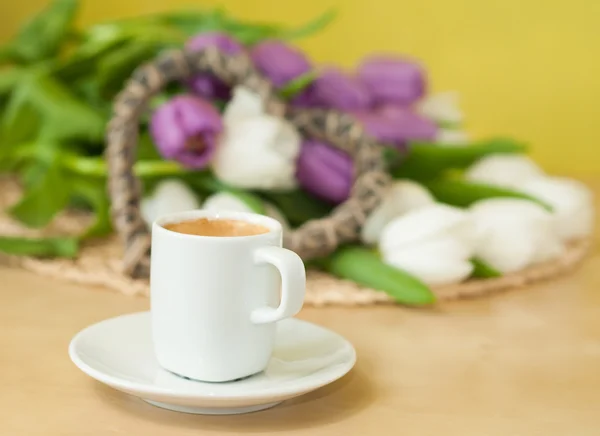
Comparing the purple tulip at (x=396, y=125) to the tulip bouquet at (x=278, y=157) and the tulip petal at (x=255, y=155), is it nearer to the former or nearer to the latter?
the tulip bouquet at (x=278, y=157)

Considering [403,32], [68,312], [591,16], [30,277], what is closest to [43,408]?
[68,312]

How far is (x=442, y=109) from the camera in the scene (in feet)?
3.71

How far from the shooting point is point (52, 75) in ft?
3.32

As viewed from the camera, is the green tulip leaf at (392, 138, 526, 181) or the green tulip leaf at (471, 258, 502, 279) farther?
the green tulip leaf at (392, 138, 526, 181)

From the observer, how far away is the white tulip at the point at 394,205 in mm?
826

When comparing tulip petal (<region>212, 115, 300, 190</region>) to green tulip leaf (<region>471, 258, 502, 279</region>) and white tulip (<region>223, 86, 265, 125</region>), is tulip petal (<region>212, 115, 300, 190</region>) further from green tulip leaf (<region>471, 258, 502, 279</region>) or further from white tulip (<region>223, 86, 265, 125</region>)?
green tulip leaf (<region>471, 258, 502, 279</region>)

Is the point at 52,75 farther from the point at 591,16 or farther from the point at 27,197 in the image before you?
the point at 591,16

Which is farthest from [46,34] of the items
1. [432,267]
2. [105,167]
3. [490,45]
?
[490,45]

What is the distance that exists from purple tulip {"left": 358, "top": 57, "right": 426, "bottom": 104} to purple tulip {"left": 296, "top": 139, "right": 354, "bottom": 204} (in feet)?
0.63

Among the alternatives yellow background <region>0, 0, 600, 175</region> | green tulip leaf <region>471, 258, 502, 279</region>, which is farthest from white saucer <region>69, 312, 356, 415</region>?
yellow background <region>0, 0, 600, 175</region>

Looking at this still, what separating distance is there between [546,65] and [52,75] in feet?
3.04

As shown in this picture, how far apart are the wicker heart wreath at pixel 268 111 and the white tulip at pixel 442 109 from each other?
0.27m

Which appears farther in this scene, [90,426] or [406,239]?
[406,239]

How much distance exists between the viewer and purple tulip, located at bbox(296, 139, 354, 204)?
874mm
